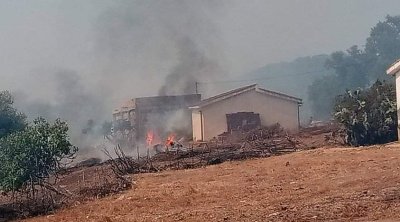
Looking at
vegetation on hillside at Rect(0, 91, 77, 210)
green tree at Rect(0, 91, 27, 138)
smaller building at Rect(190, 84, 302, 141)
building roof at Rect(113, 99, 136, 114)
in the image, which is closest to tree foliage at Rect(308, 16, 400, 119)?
building roof at Rect(113, 99, 136, 114)

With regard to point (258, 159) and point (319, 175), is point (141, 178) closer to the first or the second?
point (258, 159)

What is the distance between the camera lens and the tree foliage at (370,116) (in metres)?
26.5

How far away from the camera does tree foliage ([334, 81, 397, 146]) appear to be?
26547 millimetres

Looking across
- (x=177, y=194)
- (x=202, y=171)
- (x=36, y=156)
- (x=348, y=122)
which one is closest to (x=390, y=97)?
(x=348, y=122)

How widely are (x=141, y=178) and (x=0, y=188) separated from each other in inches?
194

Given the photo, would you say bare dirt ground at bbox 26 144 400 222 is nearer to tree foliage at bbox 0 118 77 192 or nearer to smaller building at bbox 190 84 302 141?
tree foliage at bbox 0 118 77 192

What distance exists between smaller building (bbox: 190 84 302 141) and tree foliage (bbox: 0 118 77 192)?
22.9 meters

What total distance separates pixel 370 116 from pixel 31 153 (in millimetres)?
15993

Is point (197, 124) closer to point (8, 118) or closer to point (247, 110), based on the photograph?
point (247, 110)

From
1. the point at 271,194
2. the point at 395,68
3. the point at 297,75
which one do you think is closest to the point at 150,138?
the point at 395,68

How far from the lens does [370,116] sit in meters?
27.0

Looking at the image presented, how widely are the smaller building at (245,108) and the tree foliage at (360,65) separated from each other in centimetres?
2742

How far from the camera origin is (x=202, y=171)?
67.7 feet

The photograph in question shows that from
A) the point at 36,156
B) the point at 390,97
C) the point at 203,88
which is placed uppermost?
the point at 203,88
